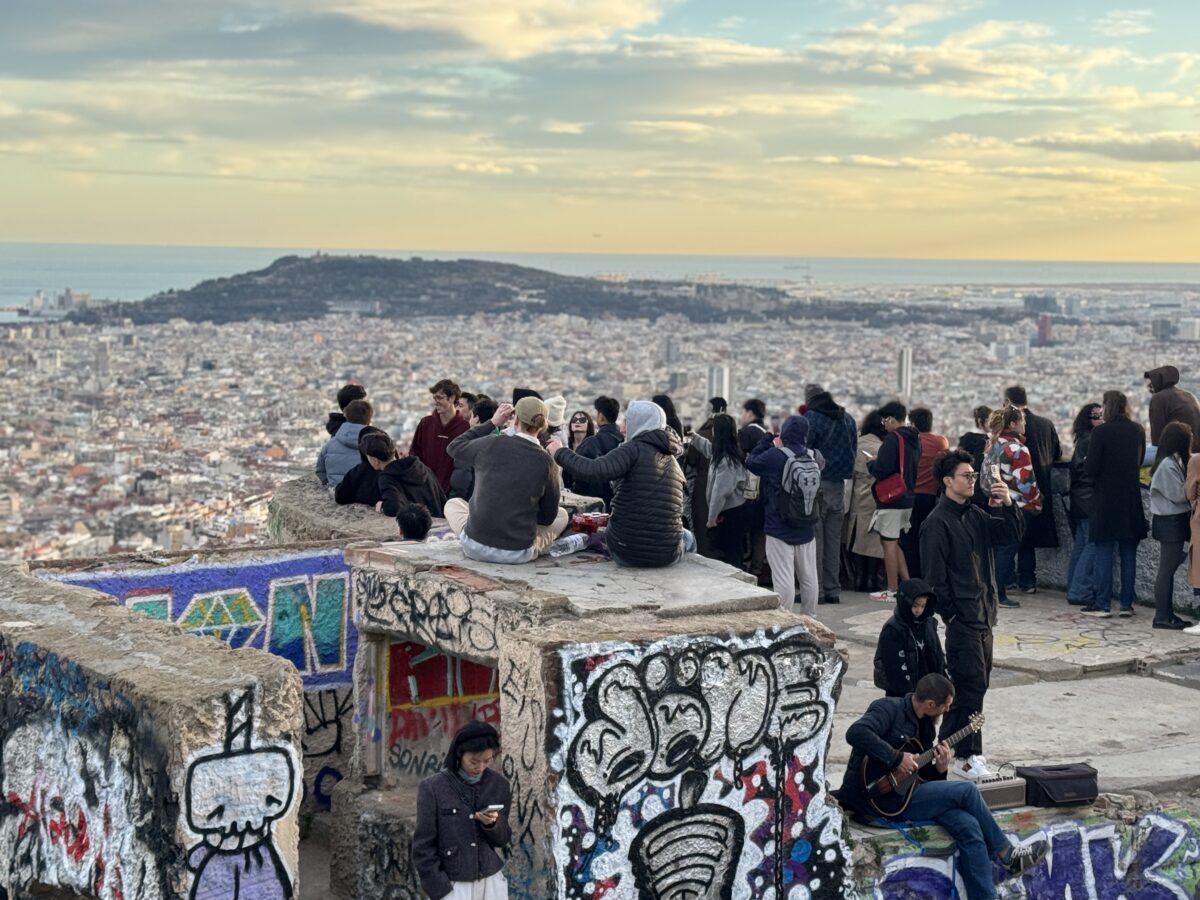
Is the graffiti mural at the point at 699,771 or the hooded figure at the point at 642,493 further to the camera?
the hooded figure at the point at 642,493

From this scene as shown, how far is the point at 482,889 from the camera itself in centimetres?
730

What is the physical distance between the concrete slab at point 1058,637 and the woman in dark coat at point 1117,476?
40 centimetres

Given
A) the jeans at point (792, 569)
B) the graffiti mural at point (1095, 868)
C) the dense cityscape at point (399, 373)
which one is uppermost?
the jeans at point (792, 569)

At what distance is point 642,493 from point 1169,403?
6555 mm

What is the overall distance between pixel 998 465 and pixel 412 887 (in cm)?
636

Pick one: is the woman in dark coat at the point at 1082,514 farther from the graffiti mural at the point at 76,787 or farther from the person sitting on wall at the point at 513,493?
the graffiti mural at the point at 76,787

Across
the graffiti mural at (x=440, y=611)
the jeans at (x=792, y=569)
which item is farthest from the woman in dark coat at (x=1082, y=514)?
the graffiti mural at (x=440, y=611)

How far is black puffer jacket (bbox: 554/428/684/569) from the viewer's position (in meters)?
8.77

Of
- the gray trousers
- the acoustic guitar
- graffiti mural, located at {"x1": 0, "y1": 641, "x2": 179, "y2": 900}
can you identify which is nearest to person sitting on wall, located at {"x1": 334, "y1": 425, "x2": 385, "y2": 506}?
graffiti mural, located at {"x1": 0, "y1": 641, "x2": 179, "y2": 900}

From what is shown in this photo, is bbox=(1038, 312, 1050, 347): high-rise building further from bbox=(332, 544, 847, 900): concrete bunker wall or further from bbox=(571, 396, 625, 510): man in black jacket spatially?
bbox=(332, 544, 847, 900): concrete bunker wall

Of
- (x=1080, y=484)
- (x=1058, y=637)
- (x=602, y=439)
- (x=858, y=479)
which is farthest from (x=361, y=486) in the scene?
(x=1080, y=484)

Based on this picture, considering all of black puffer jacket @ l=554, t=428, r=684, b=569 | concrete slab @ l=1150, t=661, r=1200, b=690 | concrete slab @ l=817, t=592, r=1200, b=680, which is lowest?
concrete slab @ l=1150, t=661, r=1200, b=690

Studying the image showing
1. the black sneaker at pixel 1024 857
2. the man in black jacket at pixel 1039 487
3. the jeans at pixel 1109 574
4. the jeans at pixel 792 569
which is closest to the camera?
the black sneaker at pixel 1024 857

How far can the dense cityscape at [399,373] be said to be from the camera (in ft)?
211
